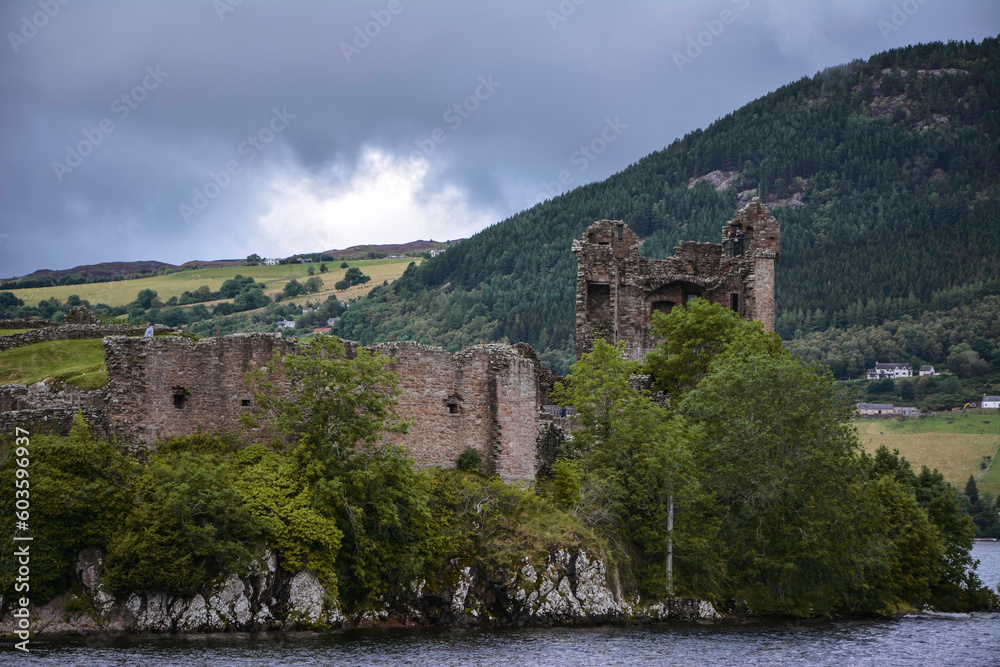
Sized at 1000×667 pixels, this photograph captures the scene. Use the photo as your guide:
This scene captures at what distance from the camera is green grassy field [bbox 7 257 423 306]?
401ft

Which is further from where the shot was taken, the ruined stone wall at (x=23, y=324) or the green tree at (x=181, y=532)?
the ruined stone wall at (x=23, y=324)

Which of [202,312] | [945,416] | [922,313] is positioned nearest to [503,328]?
[202,312]

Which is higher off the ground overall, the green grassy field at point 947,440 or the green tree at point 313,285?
the green tree at point 313,285

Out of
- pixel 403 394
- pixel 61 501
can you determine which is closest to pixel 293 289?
pixel 403 394

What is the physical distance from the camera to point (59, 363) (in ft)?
163

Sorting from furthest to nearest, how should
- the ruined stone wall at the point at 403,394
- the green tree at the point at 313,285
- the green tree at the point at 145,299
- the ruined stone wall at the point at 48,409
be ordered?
1. the green tree at the point at 313,285
2. the green tree at the point at 145,299
3. the ruined stone wall at the point at 403,394
4. the ruined stone wall at the point at 48,409

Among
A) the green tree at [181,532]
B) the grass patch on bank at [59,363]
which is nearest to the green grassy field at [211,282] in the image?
the grass patch on bank at [59,363]

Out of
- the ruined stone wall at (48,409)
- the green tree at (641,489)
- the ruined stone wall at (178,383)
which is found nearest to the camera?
the ruined stone wall at (48,409)

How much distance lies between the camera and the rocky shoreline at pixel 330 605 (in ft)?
123

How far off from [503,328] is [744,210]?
78.4m

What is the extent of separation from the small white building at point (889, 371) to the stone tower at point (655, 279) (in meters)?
104

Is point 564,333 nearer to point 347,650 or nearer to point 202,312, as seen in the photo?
point 202,312

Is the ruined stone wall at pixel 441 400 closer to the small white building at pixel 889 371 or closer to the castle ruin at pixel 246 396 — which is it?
the castle ruin at pixel 246 396

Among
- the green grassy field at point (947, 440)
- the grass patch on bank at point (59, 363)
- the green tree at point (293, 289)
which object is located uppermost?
the green tree at point (293, 289)
